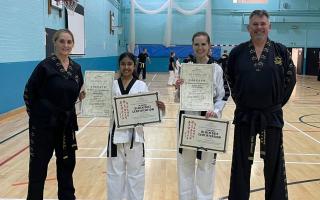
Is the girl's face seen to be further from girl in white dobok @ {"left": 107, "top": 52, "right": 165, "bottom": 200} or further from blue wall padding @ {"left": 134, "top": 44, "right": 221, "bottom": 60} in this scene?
blue wall padding @ {"left": 134, "top": 44, "right": 221, "bottom": 60}

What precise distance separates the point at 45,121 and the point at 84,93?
0.45 m

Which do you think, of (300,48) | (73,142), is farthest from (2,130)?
(300,48)

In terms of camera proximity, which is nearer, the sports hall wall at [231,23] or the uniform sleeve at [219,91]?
the uniform sleeve at [219,91]

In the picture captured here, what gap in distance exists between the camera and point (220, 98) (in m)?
3.41

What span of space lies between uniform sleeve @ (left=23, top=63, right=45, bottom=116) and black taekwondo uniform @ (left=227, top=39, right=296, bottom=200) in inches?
63.6

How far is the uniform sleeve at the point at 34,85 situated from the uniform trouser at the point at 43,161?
0.75 feet

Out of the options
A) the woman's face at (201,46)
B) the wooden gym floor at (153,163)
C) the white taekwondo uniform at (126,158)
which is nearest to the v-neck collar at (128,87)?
the white taekwondo uniform at (126,158)

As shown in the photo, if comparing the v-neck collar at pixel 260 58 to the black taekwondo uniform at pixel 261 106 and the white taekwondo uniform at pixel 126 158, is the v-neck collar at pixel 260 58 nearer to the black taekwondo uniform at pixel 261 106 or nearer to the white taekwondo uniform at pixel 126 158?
the black taekwondo uniform at pixel 261 106

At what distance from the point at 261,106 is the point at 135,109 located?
1.09 m

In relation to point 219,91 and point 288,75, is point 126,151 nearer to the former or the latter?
point 219,91

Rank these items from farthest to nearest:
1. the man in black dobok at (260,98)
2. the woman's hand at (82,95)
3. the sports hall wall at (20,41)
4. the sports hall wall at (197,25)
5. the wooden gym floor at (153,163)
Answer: the sports hall wall at (197,25) → the sports hall wall at (20,41) → the wooden gym floor at (153,163) → the woman's hand at (82,95) → the man in black dobok at (260,98)

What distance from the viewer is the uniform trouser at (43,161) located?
3330mm

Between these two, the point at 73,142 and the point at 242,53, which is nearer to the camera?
the point at 242,53

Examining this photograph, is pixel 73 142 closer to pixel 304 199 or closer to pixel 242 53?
pixel 242 53
